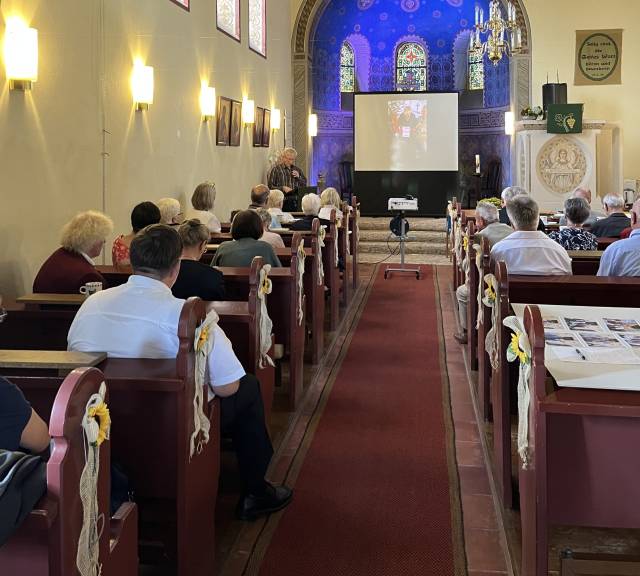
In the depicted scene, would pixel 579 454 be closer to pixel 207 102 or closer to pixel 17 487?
pixel 17 487

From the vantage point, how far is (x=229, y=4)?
10.2 m

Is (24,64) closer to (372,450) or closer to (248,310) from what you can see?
(248,310)

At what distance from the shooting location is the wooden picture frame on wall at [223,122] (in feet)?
31.3

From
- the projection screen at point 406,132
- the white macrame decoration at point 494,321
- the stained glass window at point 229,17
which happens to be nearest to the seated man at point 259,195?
the stained glass window at point 229,17

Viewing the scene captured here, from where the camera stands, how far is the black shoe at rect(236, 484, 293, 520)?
294cm

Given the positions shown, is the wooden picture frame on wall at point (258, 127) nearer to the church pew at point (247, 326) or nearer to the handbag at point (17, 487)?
the church pew at point (247, 326)

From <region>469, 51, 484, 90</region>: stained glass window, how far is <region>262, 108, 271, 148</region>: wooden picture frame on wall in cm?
644

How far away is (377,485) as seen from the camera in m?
3.26

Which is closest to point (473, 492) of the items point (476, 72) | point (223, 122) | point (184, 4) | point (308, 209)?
point (308, 209)

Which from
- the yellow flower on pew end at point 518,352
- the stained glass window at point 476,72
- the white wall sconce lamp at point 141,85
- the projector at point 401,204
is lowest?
the yellow flower on pew end at point 518,352

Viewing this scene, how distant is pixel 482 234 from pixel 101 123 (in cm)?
325

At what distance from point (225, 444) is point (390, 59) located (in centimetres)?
1535

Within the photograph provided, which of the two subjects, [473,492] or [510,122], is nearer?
[473,492]

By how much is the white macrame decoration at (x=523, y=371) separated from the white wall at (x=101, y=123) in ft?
12.3
